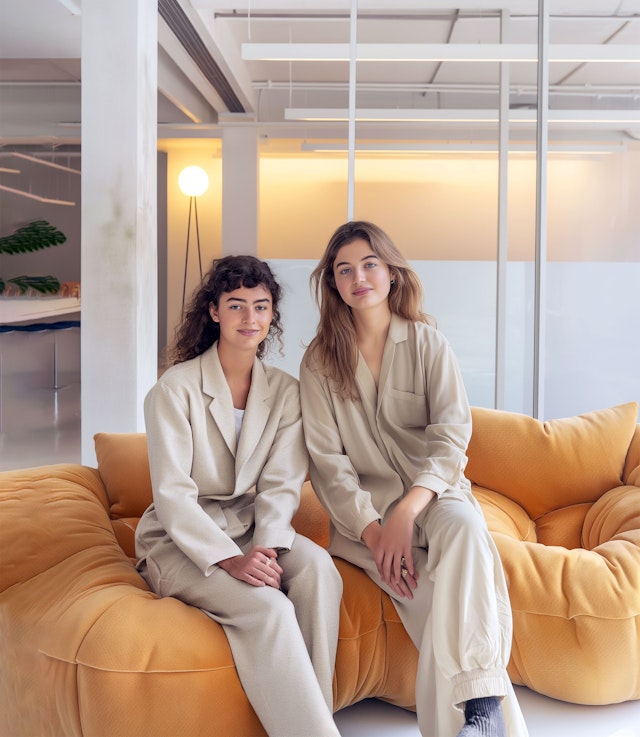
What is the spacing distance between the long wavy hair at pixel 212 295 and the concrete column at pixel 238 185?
13.5ft

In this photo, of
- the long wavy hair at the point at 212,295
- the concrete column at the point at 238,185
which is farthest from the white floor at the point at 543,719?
the concrete column at the point at 238,185

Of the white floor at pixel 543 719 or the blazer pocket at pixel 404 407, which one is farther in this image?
the blazer pocket at pixel 404 407

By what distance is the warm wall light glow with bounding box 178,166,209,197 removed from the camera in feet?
30.1

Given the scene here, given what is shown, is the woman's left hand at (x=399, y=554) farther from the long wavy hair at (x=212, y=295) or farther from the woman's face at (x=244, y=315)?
the long wavy hair at (x=212, y=295)

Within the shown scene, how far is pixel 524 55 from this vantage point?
4.14 metres

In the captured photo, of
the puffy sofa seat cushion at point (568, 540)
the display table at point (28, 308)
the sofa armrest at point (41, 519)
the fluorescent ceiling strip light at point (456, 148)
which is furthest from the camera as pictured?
the display table at point (28, 308)

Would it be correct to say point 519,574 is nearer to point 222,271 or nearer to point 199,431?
point 199,431

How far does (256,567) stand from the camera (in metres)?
1.83

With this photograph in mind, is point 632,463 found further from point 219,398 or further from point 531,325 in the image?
point 531,325

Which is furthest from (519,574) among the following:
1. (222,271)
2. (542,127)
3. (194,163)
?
(194,163)

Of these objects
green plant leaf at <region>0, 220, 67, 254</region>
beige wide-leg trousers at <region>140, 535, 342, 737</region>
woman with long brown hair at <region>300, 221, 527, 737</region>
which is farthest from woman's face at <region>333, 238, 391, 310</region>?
green plant leaf at <region>0, 220, 67, 254</region>

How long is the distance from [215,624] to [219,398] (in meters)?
0.61

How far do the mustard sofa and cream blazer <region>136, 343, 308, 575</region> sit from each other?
21 cm

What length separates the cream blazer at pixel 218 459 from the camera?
76.8 inches
